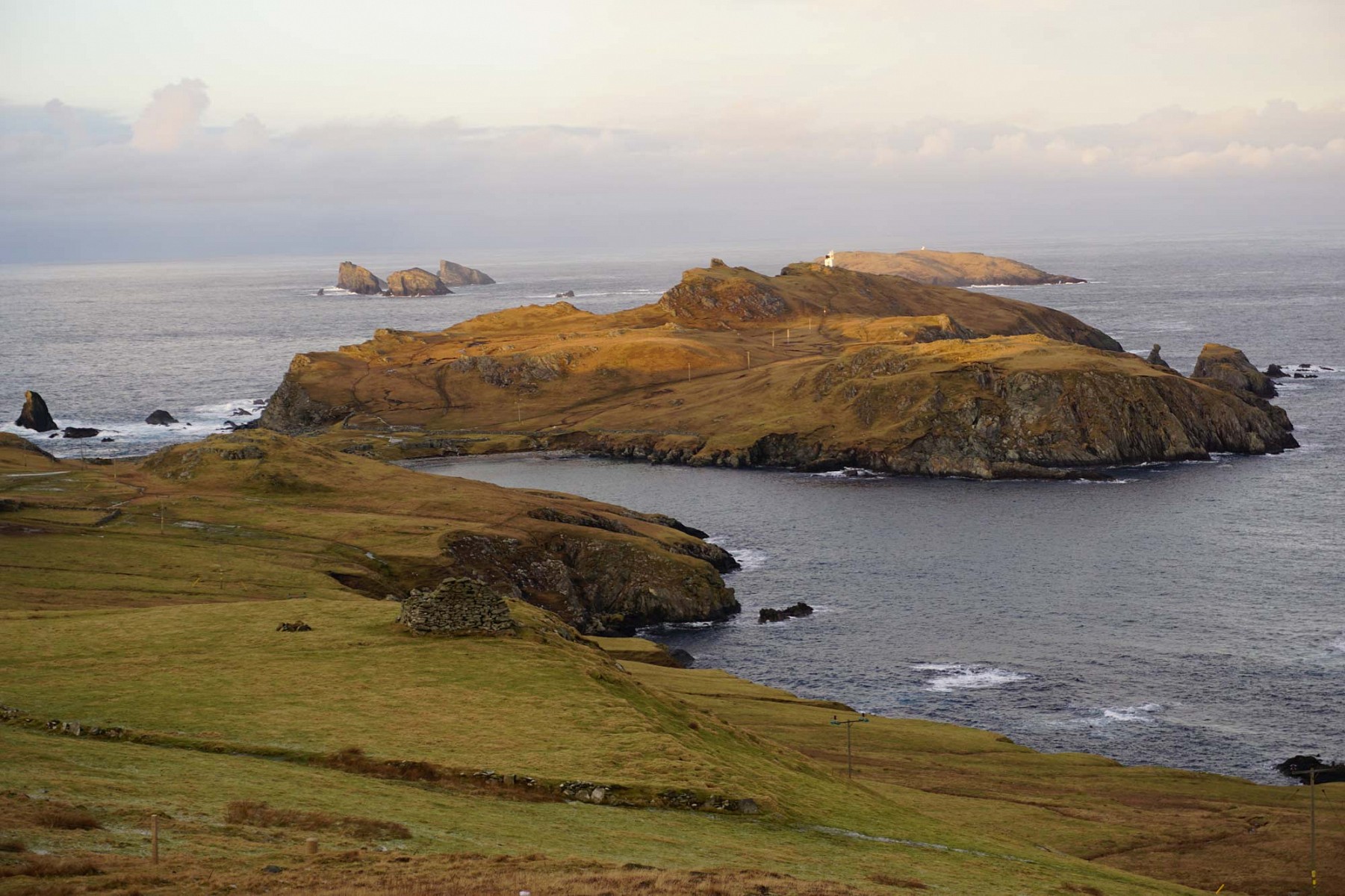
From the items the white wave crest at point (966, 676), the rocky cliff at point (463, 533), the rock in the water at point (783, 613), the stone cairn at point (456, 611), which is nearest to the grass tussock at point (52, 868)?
the stone cairn at point (456, 611)

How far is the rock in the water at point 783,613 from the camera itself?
116812 millimetres

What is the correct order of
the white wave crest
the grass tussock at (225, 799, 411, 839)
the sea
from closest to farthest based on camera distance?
the grass tussock at (225, 799, 411, 839)
the sea
the white wave crest

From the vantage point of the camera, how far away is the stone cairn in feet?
208

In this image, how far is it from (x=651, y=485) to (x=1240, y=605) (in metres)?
91.0

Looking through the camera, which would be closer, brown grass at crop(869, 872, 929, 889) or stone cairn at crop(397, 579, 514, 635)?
brown grass at crop(869, 872, 929, 889)

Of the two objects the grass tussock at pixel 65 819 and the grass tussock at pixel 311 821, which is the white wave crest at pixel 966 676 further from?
the grass tussock at pixel 65 819

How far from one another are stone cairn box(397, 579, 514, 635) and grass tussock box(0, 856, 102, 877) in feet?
110

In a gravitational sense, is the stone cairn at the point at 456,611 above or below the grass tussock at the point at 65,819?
below

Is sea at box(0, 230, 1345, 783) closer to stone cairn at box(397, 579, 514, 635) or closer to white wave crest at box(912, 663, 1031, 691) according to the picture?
white wave crest at box(912, 663, 1031, 691)

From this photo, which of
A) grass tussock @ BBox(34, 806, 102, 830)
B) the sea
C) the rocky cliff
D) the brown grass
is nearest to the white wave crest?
the sea

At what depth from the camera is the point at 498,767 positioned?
45969 mm

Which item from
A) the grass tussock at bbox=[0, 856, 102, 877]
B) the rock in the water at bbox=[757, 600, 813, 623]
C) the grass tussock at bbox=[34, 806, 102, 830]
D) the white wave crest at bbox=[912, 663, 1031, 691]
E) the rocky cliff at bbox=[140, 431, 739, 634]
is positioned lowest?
the white wave crest at bbox=[912, 663, 1031, 691]

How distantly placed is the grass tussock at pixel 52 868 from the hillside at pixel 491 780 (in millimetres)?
64

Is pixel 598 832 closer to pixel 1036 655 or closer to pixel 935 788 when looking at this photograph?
pixel 935 788
